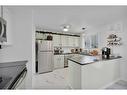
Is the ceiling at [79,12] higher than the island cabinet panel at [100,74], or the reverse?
the ceiling at [79,12]

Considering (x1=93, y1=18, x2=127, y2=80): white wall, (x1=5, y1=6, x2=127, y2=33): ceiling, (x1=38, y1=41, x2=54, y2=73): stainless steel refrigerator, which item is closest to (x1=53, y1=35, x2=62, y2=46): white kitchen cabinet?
(x1=38, y1=41, x2=54, y2=73): stainless steel refrigerator

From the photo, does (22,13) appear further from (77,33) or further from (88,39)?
(77,33)

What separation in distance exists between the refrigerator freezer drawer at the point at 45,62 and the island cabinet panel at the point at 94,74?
Result: 2107 mm

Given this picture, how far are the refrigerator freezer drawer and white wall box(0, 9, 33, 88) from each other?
208 cm

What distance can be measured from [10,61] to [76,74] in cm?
170

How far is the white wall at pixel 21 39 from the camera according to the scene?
2.34 meters

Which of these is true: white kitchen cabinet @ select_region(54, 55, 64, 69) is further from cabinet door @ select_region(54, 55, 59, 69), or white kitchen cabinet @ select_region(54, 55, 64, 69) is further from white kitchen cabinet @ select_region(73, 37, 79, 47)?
white kitchen cabinet @ select_region(73, 37, 79, 47)

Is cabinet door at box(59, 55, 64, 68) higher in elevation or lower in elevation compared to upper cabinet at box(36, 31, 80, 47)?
lower

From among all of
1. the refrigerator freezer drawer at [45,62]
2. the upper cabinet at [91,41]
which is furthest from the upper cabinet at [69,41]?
the refrigerator freezer drawer at [45,62]

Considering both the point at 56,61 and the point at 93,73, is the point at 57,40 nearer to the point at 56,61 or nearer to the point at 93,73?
the point at 56,61

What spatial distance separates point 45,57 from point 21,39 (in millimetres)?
2387

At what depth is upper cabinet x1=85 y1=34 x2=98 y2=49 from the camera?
514 cm

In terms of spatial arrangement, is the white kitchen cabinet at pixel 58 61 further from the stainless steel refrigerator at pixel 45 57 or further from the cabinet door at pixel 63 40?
the cabinet door at pixel 63 40
